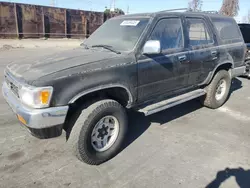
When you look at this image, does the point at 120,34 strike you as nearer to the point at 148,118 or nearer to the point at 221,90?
the point at 148,118

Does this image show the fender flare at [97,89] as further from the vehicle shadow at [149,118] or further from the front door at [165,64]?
the vehicle shadow at [149,118]

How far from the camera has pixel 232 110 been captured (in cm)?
513

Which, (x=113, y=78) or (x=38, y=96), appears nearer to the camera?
(x=38, y=96)

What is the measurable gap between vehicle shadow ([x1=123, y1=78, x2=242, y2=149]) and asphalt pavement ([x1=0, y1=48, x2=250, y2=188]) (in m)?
0.02

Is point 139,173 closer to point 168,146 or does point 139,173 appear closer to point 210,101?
point 168,146

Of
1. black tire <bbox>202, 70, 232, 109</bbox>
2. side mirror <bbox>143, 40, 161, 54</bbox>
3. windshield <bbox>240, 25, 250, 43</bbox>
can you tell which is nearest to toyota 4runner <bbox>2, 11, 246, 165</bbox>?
side mirror <bbox>143, 40, 161, 54</bbox>

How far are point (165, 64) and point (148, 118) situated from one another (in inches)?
53.1

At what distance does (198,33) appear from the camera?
4.30 metres

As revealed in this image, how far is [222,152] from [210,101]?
1.74 metres

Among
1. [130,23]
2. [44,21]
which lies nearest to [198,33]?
[130,23]

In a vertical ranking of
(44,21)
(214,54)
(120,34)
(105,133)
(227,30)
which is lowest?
(105,133)

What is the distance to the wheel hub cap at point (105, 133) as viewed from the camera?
304cm

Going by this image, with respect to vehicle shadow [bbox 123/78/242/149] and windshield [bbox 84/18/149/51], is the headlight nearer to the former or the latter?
windshield [bbox 84/18/149/51]

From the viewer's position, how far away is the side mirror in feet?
10.2
